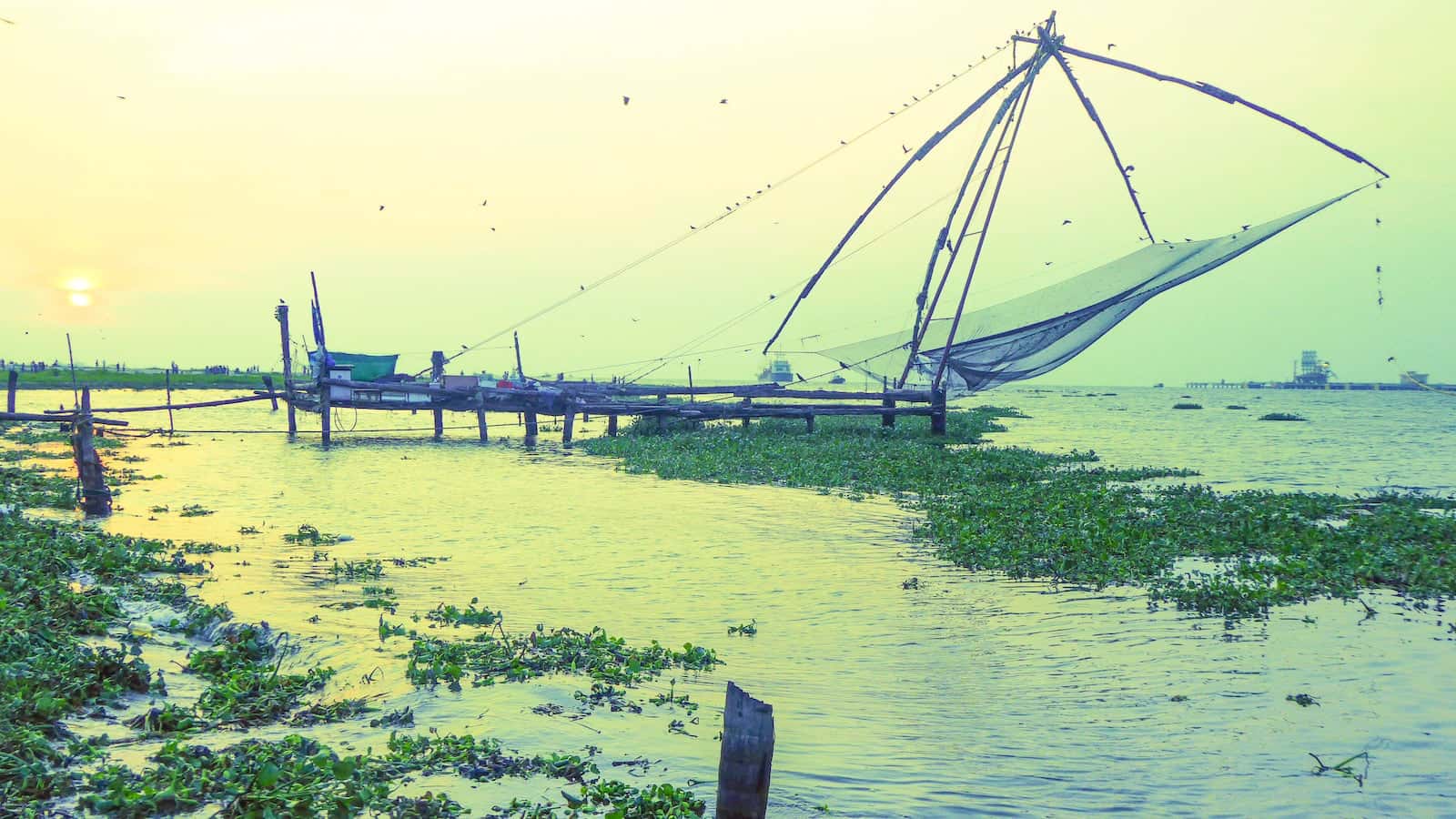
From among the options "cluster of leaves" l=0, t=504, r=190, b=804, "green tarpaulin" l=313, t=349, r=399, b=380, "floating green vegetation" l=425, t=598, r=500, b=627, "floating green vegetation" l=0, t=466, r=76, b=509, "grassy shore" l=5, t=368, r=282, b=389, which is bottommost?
"floating green vegetation" l=425, t=598, r=500, b=627

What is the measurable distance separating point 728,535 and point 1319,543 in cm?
686

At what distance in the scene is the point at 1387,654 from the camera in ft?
23.3

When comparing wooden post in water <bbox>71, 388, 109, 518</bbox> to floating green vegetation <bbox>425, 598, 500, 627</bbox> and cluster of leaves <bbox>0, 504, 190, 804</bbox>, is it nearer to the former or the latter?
cluster of leaves <bbox>0, 504, 190, 804</bbox>

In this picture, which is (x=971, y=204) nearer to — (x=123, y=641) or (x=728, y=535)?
(x=728, y=535)

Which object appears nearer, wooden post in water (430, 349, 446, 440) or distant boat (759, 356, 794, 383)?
wooden post in water (430, 349, 446, 440)

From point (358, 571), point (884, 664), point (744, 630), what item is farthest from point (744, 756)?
point (358, 571)

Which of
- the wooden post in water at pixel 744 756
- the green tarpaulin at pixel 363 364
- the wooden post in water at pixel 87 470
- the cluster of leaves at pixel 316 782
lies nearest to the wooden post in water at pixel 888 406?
the green tarpaulin at pixel 363 364

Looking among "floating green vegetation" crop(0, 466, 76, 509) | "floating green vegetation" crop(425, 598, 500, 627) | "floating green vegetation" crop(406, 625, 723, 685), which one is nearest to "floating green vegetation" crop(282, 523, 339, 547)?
"floating green vegetation" crop(0, 466, 76, 509)

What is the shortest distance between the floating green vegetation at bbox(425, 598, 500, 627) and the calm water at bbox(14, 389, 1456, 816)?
16 centimetres

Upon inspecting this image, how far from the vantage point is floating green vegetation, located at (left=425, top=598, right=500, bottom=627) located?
802cm

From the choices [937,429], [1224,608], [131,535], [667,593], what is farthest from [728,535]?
[937,429]

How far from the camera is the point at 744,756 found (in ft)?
12.7

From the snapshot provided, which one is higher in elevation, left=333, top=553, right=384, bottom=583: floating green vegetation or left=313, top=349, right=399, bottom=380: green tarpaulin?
left=313, top=349, right=399, bottom=380: green tarpaulin

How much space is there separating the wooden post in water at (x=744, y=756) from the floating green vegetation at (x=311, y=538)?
362 inches
